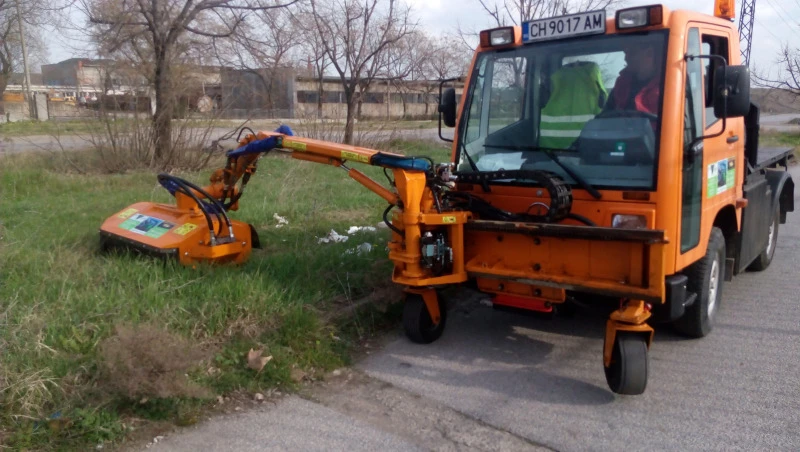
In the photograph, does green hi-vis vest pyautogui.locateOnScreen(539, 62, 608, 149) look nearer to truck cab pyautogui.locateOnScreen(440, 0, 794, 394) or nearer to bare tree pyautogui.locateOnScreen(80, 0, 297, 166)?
truck cab pyautogui.locateOnScreen(440, 0, 794, 394)

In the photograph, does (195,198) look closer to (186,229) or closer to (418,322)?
(186,229)

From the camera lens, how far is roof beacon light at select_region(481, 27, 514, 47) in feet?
18.2

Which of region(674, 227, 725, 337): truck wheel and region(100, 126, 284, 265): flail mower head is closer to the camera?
region(674, 227, 725, 337): truck wheel

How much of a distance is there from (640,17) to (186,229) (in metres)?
3.91

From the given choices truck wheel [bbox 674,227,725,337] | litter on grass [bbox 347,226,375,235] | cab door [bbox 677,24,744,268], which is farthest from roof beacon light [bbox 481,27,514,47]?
litter on grass [bbox 347,226,375,235]

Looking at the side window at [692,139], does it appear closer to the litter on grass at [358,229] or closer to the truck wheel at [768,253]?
the truck wheel at [768,253]

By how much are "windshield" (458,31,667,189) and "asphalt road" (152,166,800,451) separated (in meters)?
1.39

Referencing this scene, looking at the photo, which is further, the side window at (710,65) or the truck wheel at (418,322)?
the truck wheel at (418,322)

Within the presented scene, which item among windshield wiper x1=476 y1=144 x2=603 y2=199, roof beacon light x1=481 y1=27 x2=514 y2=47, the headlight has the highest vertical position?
roof beacon light x1=481 y1=27 x2=514 y2=47

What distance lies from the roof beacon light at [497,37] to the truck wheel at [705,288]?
2.18 metres

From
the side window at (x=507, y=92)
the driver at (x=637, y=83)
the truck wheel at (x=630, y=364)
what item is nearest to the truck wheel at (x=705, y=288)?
the truck wheel at (x=630, y=364)

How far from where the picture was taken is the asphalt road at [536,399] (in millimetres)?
4059

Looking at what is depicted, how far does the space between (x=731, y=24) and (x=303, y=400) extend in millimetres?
4558

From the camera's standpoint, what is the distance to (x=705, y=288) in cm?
538
